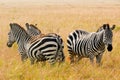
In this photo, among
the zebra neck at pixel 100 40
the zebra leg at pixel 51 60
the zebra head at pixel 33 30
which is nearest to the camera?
the zebra leg at pixel 51 60

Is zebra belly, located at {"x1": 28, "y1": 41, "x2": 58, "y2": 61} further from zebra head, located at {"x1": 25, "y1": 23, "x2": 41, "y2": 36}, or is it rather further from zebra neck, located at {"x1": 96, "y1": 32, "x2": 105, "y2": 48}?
zebra head, located at {"x1": 25, "y1": 23, "x2": 41, "y2": 36}

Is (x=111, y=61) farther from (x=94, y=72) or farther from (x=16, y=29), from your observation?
(x=16, y=29)

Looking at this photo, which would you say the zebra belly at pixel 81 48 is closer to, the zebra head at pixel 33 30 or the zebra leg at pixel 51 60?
the zebra leg at pixel 51 60

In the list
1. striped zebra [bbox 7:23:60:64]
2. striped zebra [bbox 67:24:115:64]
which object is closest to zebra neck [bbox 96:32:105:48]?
striped zebra [bbox 67:24:115:64]

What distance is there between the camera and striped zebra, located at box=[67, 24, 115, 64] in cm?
780

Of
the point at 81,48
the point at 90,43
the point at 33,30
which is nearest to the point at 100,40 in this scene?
the point at 90,43

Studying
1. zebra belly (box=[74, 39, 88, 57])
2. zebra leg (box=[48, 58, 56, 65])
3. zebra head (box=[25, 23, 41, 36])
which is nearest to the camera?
zebra leg (box=[48, 58, 56, 65])

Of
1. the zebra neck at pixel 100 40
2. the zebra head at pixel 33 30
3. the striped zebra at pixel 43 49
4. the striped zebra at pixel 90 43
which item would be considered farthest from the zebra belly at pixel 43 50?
the zebra head at pixel 33 30

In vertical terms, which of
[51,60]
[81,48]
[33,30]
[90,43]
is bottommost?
[51,60]

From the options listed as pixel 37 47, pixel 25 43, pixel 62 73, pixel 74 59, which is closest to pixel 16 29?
pixel 25 43

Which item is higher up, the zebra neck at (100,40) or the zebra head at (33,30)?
the zebra head at (33,30)

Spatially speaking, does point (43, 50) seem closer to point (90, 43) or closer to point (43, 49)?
point (43, 49)

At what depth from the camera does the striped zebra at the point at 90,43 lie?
25.6 feet

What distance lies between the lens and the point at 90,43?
846 centimetres
